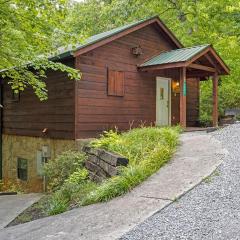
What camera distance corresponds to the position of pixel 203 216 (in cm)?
500

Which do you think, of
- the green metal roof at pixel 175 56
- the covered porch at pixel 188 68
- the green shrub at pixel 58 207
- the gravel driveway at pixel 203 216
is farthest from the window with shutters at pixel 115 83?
the gravel driveway at pixel 203 216

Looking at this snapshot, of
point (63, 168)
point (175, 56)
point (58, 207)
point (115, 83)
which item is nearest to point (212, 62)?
point (175, 56)

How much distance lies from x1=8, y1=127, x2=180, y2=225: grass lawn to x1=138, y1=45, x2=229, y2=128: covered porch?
162 inches

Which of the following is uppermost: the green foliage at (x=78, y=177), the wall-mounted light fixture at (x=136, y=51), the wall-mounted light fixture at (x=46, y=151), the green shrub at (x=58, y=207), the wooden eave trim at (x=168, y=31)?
the wooden eave trim at (x=168, y=31)

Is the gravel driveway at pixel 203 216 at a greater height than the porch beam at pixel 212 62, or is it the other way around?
the porch beam at pixel 212 62

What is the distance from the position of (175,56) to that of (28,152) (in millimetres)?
6889

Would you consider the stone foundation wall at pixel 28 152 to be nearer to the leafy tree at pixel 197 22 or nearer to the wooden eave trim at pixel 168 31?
the wooden eave trim at pixel 168 31

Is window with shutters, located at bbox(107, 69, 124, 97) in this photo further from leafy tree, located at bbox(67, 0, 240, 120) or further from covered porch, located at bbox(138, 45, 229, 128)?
leafy tree, located at bbox(67, 0, 240, 120)

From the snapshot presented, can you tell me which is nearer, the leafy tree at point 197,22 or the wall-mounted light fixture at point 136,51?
the wall-mounted light fixture at point 136,51

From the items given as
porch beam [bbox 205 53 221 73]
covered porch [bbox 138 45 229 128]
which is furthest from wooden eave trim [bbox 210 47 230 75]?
porch beam [bbox 205 53 221 73]

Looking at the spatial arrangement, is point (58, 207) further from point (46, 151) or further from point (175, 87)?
point (175, 87)

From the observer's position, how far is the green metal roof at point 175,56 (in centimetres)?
1335

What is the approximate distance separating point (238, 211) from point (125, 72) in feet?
30.4

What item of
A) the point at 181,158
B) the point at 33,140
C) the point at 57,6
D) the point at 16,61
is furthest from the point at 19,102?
the point at 181,158
